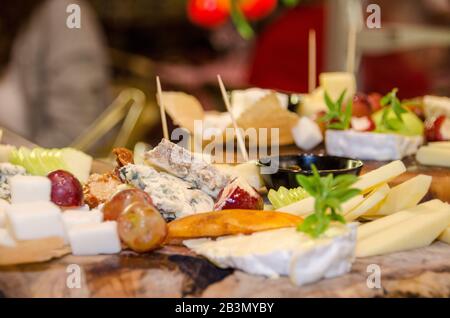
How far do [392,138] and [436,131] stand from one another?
35 cm

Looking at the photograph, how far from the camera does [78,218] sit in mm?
1903

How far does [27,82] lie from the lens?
4.93 metres

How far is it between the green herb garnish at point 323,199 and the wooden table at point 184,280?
0.13 m

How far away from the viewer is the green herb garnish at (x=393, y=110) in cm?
296

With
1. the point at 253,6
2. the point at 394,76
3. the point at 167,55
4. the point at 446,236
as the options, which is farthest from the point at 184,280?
the point at 167,55

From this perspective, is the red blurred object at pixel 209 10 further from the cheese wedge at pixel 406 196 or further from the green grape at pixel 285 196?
the cheese wedge at pixel 406 196

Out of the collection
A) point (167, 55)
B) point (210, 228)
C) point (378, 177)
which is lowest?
point (210, 228)

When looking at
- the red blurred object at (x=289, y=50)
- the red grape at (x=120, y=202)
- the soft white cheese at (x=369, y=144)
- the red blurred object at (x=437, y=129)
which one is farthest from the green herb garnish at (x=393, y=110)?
the red blurred object at (x=289, y=50)

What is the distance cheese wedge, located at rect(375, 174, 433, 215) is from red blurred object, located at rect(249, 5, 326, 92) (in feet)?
14.2

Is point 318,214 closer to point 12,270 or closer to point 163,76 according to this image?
point 12,270

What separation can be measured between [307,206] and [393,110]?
105 cm

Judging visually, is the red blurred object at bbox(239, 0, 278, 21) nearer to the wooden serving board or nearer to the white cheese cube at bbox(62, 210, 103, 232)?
the white cheese cube at bbox(62, 210, 103, 232)

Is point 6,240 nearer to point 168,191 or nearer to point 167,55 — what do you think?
point 168,191

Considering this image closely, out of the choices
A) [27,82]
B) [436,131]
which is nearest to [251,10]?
[27,82]
